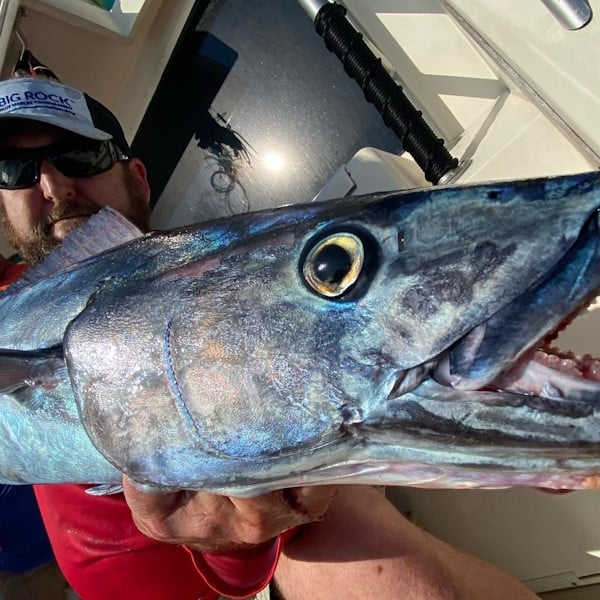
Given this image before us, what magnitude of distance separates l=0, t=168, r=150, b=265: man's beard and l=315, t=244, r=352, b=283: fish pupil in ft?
7.80

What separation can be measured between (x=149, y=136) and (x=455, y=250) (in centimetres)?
407

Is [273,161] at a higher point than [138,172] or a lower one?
higher

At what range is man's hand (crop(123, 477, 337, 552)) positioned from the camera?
1458 mm

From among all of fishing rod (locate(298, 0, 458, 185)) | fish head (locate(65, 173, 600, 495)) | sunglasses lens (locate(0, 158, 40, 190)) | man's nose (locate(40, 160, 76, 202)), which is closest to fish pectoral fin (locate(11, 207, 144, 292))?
fish head (locate(65, 173, 600, 495))

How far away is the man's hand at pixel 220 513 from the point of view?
1458 millimetres

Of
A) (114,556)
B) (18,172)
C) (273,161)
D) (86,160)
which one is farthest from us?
(273,161)

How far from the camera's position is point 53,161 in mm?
3127

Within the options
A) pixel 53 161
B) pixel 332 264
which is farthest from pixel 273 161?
pixel 332 264

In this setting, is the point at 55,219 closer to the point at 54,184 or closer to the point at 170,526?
the point at 54,184

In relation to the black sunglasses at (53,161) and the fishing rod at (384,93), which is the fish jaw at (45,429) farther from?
the fishing rod at (384,93)

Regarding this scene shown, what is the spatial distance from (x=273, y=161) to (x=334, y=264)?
9.73 feet

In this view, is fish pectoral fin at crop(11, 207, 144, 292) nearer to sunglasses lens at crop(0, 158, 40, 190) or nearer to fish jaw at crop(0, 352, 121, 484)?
fish jaw at crop(0, 352, 121, 484)

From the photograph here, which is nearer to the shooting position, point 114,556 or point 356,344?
point 356,344

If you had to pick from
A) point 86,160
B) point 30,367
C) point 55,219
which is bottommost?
point 55,219
